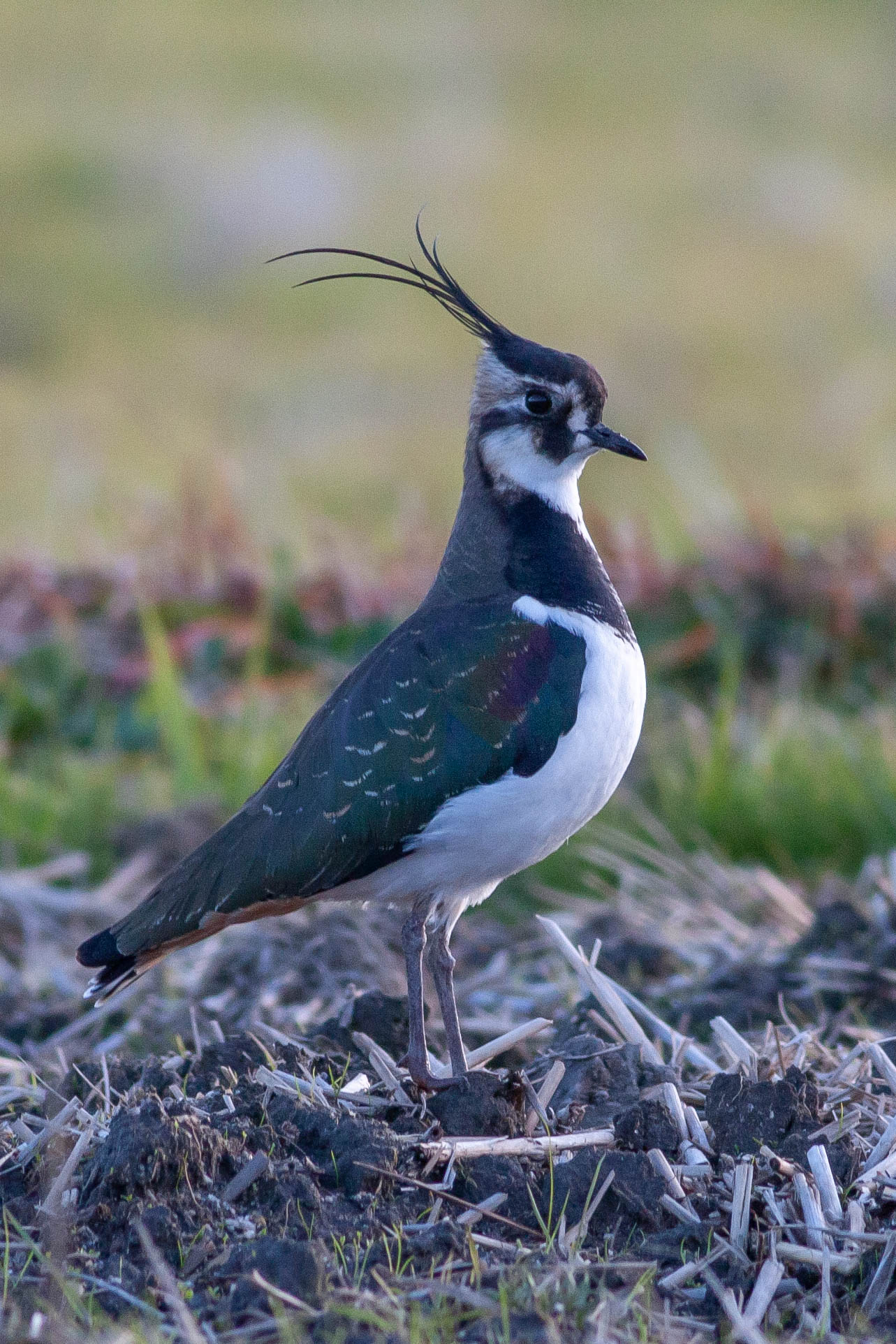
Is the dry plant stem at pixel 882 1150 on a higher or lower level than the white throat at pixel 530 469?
lower

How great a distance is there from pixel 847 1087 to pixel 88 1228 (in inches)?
65.9

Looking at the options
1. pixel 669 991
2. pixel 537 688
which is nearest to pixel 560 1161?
pixel 537 688

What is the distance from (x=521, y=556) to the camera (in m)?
4.21

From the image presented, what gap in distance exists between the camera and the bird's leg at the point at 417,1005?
12.3 ft

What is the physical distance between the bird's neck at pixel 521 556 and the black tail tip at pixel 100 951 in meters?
1.15

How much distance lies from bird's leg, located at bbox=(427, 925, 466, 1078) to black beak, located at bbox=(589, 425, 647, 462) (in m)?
1.27

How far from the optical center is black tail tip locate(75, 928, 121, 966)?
13.3 ft

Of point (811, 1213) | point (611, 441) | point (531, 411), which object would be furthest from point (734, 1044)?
point (531, 411)

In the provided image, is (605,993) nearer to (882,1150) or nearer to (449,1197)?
(882,1150)

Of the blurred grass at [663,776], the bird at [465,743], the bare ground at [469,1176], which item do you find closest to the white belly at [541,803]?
the bird at [465,743]

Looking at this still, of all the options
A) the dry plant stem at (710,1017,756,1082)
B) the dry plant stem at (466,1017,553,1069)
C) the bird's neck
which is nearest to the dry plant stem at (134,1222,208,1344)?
the dry plant stem at (466,1017,553,1069)

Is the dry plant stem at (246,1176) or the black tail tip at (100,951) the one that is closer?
Result: the dry plant stem at (246,1176)

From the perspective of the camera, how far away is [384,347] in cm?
1911

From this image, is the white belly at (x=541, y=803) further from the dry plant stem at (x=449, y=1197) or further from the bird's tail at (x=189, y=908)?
the dry plant stem at (x=449, y=1197)
